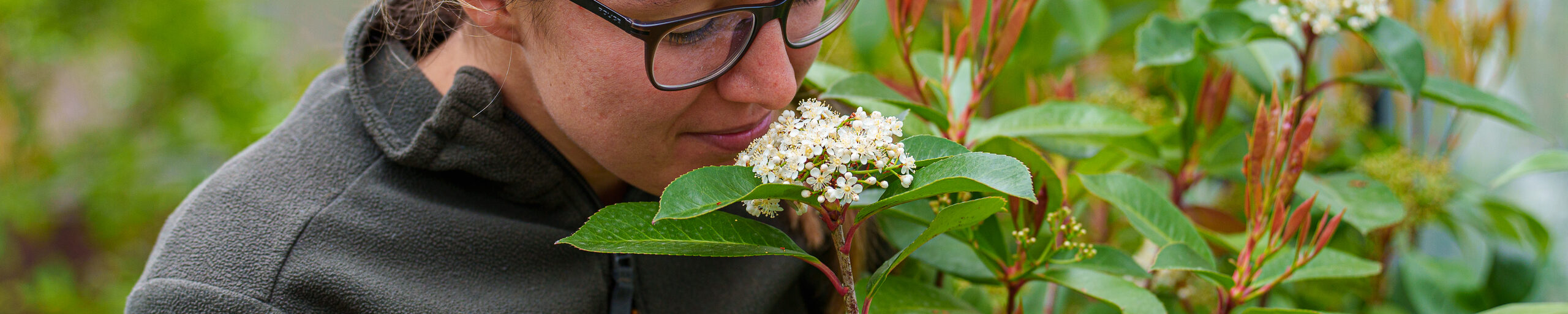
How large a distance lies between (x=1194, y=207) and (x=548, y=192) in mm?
850

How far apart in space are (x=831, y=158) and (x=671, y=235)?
12cm

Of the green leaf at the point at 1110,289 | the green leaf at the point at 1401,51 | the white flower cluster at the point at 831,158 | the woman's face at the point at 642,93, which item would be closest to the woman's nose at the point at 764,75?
the woman's face at the point at 642,93

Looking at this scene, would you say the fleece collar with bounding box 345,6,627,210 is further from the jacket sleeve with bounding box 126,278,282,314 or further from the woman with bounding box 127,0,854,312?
the jacket sleeve with bounding box 126,278,282,314

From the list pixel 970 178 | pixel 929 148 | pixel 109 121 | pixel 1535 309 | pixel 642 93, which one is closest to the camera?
pixel 970 178

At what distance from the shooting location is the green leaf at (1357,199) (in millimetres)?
934

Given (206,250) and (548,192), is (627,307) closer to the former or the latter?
(548,192)

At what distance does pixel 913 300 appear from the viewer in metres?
0.83

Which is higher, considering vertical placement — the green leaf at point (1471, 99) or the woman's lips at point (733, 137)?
the woman's lips at point (733, 137)

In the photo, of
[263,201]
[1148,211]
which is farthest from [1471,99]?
[263,201]

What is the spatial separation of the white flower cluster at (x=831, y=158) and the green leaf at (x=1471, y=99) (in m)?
0.75

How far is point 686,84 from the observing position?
28.7 inches

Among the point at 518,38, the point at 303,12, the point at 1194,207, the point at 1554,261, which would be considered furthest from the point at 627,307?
the point at 303,12

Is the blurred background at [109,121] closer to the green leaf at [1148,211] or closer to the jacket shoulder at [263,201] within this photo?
the jacket shoulder at [263,201]

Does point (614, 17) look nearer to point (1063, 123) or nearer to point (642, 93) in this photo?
point (642, 93)
